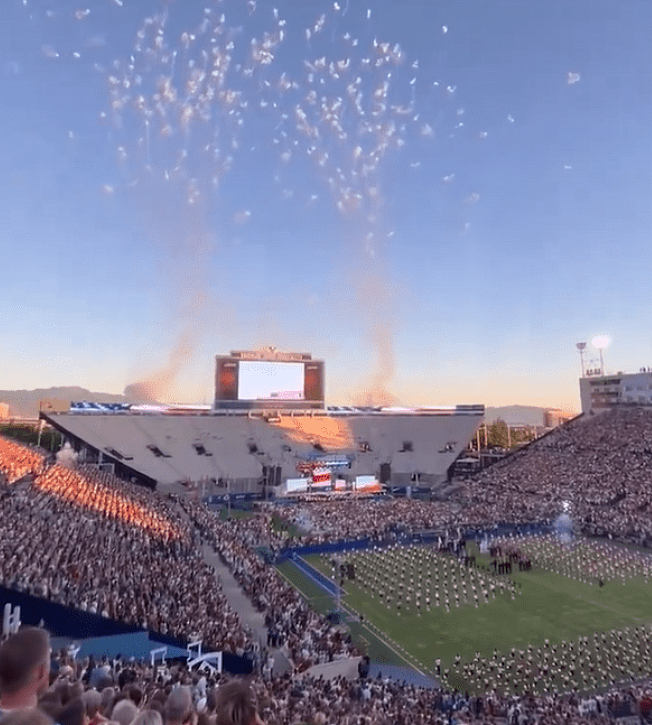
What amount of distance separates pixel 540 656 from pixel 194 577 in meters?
12.1

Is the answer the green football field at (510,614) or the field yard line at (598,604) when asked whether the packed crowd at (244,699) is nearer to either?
the green football field at (510,614)

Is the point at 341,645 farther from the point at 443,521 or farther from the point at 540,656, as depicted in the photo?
the point at 443,521

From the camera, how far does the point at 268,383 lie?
56875mm

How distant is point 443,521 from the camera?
36.1 m

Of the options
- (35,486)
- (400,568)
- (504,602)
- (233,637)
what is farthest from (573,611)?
(35,486)

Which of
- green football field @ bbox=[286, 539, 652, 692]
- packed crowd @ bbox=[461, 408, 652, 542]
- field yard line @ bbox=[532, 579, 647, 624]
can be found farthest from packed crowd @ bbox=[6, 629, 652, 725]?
packed crowd @ bbox=[461, 408, 652, 542]

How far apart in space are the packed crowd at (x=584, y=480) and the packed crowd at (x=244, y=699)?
2265cm

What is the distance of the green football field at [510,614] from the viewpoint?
16.9m

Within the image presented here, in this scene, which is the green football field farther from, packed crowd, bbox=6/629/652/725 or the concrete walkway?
the concrete walkway

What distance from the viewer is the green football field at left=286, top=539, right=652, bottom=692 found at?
1692 centimetres

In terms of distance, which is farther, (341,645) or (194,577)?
(194,577)

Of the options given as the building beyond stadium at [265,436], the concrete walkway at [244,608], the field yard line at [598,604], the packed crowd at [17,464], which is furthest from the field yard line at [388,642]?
the building beyond stadium at [265,436]

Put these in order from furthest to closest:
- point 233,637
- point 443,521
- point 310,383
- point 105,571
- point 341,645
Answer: point 310,383
point 443,521
point 105,571
point 341,645
point 233,637

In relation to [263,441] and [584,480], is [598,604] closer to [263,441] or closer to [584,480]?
[584,480]
